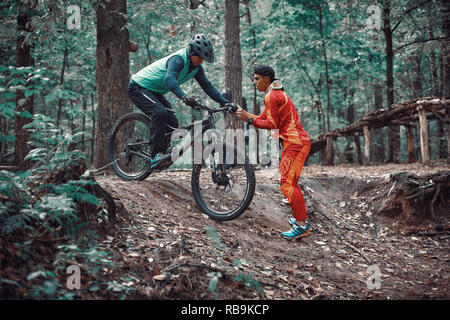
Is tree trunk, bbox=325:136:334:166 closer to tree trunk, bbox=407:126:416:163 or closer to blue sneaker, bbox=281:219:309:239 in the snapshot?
tree trunk, bbox=407:126:416:163

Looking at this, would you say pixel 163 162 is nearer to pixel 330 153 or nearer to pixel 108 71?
pixel 108 71

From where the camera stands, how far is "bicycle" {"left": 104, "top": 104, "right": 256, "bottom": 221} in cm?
460

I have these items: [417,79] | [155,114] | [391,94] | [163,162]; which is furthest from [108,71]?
[417,79]

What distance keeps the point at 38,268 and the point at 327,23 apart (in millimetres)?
14944

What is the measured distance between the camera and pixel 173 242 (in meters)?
3.87

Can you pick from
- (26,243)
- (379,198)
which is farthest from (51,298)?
(379,198)

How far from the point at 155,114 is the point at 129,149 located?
39.6 inches

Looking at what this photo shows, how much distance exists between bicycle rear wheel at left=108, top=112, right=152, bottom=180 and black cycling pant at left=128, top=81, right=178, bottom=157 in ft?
1.36

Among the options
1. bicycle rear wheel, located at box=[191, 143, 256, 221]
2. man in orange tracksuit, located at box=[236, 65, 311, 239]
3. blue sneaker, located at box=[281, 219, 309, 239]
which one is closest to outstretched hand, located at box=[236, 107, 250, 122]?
man in orange tracksuit, located at box=[236, 65, 311, 239]

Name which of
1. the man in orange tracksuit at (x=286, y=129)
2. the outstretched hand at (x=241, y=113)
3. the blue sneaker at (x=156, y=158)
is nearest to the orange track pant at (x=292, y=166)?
the man in orange tracksuit at (x=286, y=129)

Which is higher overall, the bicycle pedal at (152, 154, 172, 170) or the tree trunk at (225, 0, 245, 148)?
the tree trunk at (225, 0, 245, 148)

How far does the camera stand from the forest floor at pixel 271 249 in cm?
333
